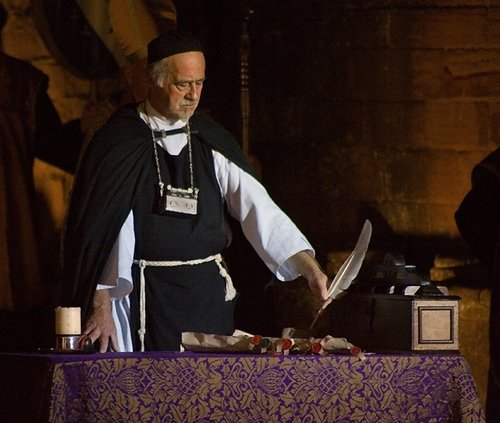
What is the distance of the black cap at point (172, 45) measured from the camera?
4.71 meters

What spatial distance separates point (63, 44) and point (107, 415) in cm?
308

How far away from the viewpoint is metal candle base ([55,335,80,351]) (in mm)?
3904

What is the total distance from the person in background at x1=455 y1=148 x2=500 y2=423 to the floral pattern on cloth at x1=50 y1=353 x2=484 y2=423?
63.4 inches

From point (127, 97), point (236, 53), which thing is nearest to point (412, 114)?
point (236, 53)

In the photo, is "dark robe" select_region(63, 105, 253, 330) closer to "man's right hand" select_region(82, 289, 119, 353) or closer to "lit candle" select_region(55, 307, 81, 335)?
"man's right hand" select_region(82, 289, 119, 353)

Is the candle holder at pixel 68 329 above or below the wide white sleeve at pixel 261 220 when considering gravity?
below

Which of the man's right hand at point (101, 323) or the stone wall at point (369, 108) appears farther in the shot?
the stone wall at point (369, 108)

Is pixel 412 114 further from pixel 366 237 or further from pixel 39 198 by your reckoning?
pixel 366 237

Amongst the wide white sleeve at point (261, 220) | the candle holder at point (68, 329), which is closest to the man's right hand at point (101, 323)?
the candle holder at point (68, 329)

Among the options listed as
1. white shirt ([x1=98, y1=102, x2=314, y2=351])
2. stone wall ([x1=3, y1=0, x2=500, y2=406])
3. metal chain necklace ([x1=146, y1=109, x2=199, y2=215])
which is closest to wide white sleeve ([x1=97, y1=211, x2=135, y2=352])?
white shirt ([x1=98, y1=102, x2=314, y2=351])

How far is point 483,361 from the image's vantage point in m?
6.53

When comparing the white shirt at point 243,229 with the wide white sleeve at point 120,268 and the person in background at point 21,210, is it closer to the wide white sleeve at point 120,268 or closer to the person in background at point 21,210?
the wide white sleeve at point 120,268

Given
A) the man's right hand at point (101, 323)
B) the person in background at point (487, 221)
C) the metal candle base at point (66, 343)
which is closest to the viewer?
the metal candle base at point (66, 343)

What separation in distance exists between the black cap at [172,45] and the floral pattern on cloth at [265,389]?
1350 millimetres
